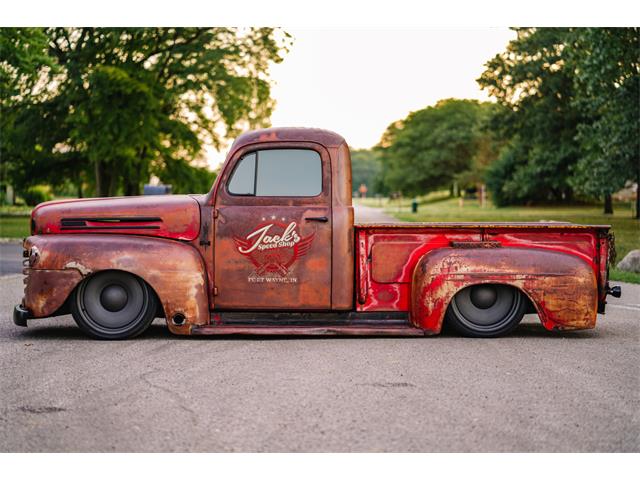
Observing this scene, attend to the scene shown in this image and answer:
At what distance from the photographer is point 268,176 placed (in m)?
8.15

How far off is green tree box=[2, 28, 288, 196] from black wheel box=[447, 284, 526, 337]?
21805 mm

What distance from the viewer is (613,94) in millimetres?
26922

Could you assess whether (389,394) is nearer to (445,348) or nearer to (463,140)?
(445,348)

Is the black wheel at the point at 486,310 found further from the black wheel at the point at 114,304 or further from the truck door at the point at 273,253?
the black wheel at the point at 114,304

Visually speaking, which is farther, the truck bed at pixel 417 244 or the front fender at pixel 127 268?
the truck bed at pixel 417 244

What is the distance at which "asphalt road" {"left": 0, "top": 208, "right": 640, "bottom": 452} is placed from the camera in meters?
4.67

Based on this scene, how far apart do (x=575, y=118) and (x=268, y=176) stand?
37.6 meters

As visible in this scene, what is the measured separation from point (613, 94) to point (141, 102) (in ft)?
52.3

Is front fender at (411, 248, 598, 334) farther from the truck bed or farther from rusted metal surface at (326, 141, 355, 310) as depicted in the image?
rusted metal surface at (326, 141, 355, 310)

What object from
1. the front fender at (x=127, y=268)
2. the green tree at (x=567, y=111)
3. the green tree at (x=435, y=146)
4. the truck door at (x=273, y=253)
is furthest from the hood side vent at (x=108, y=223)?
the green tree at (x=435, y=146)

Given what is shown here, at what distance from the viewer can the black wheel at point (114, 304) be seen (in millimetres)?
7957

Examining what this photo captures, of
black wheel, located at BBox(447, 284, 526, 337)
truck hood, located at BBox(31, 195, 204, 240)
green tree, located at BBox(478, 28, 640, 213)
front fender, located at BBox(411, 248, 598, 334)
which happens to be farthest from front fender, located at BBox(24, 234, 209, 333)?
green tree, located at BBox(478, 28, 640, 213)

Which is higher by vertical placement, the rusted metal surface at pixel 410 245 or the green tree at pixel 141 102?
the green tree at pixel 141 102

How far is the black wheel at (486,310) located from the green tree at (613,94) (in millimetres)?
18758
